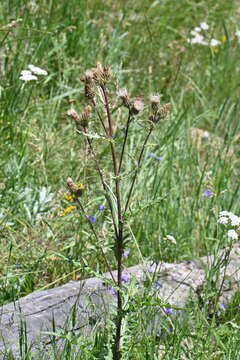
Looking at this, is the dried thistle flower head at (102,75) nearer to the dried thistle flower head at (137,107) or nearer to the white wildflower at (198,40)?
the dried thistle flower head at (137,107)

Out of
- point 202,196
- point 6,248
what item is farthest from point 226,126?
point 6,248

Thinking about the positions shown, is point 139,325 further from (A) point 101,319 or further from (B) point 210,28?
(B) point 210,28

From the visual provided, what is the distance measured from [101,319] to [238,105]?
88.6 inches

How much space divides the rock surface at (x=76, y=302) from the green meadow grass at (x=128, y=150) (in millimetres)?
104

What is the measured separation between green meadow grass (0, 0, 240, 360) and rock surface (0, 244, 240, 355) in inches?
4.1

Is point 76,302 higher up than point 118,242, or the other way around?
point 118,242

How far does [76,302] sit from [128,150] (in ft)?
5.17

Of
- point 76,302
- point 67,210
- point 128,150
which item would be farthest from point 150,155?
point 76,302

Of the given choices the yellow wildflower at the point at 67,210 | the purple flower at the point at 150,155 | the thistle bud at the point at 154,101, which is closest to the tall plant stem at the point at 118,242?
the thistle bud at the point at 154,101

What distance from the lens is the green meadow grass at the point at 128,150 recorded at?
8.55ft

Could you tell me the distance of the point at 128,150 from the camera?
3684 mm

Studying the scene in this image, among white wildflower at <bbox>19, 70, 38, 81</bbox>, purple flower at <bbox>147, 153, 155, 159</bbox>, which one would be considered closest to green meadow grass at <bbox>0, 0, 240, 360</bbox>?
purple flower at <bbox>147, 153, 155, 159</bbox>

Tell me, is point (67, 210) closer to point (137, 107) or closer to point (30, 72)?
point (30, 72)

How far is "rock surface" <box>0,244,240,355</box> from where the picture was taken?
2.23 m
